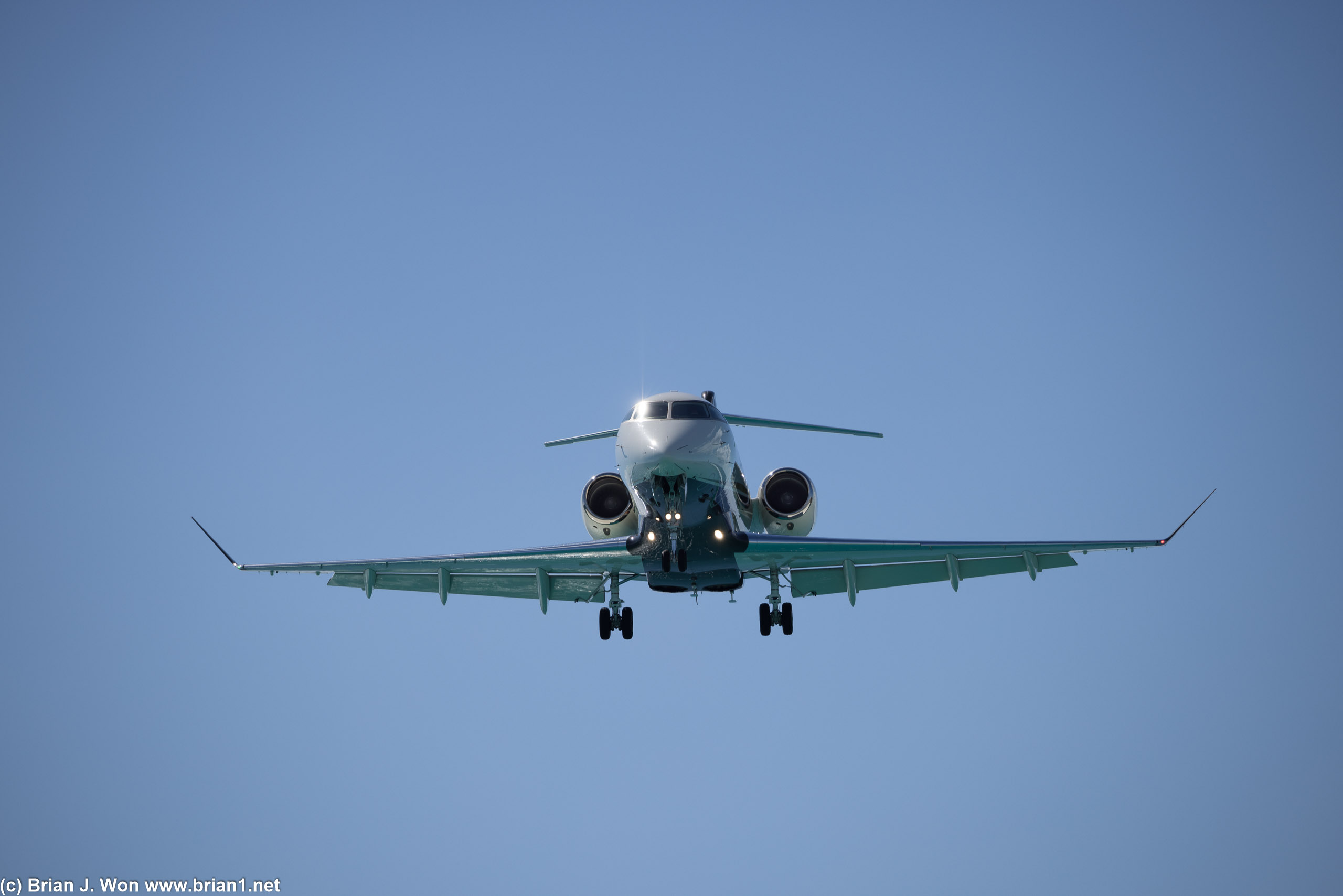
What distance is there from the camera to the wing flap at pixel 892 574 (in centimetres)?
2138

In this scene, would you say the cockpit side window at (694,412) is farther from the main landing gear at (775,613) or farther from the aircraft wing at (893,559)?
the main landing gear at (775,613)

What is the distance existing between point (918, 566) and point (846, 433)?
115 inches

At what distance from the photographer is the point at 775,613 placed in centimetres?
2130

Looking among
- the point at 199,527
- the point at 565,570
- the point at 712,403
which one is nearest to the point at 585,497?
the point at 565,570

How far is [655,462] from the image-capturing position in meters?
17.2

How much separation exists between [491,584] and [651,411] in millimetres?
7223

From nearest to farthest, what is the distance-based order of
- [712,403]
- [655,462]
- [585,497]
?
[655,462], [712,403], [585,497]

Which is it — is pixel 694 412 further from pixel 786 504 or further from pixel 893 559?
pixel 893 559

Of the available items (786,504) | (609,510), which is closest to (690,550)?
(609,510)

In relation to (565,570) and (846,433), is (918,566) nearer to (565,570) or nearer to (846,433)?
(846,433)

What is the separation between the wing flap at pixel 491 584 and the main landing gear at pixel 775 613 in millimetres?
3428

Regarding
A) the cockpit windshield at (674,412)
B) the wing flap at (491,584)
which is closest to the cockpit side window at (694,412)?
the cockpit windshield at (674,412)

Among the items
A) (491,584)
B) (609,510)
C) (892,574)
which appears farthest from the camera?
(491,584)

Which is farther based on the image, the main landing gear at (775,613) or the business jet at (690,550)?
the main landing gear at (775,613)
